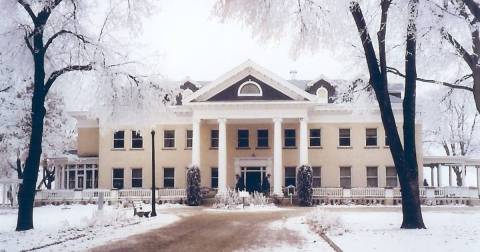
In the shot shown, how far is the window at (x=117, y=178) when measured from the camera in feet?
143

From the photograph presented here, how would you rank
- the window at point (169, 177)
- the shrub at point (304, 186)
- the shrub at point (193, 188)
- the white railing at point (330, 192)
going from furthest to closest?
the window at point (169, 177) → the white railing at point (330, 192) → the shrub at point (193, 188) → the shrub at point (304, 186)

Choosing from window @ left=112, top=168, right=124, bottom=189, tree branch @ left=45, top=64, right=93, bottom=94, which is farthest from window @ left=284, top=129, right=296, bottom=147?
tree branch @ left=45, top=64, right=93, bottom=94

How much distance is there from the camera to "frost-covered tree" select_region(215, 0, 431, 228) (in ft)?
49.4

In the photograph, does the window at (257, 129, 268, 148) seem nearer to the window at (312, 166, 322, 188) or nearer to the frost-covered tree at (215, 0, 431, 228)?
the window at (312, 166, 322, 188)

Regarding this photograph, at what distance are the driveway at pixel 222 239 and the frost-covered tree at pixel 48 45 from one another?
478 cm

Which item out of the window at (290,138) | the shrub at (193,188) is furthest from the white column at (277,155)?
the shrub at (193,188)

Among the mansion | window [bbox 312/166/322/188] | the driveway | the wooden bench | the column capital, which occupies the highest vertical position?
the column capital

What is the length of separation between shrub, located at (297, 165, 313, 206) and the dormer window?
6.23m

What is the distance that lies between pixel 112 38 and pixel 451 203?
2710 cm

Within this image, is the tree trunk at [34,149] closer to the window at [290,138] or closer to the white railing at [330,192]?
the white railing at [330,192]

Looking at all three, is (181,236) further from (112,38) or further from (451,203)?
(451,203)

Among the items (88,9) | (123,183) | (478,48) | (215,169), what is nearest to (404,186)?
(478,48)

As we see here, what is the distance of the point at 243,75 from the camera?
39219mm

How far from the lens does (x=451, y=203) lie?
124 ft
